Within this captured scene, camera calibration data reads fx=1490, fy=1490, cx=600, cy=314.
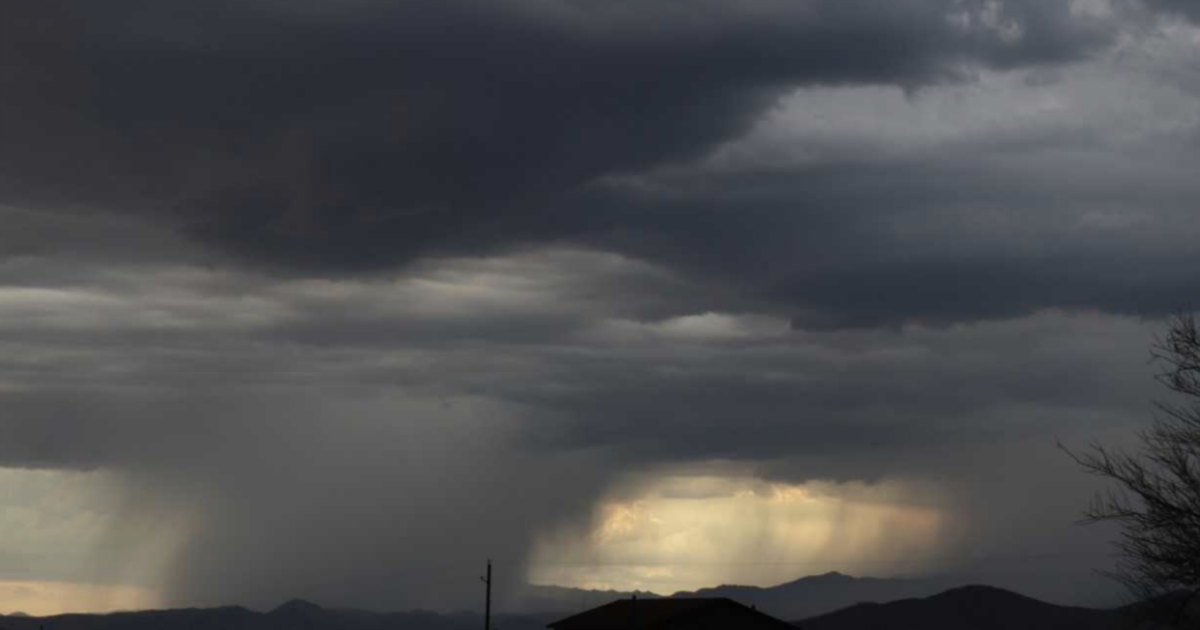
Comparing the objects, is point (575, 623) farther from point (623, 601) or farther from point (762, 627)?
point (762, 627)

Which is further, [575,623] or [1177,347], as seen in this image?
[575,623]

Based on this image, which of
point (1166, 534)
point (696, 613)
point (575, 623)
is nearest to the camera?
point (1166, 534)

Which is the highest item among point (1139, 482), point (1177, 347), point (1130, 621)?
point (1177, 347)

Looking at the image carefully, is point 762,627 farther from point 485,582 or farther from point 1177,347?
point 1177,347

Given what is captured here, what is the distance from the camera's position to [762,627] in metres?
79.0

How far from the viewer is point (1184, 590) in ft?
127

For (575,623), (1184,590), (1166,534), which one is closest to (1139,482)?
(1166,534)

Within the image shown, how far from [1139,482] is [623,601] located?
180 ft

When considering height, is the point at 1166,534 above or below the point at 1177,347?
below

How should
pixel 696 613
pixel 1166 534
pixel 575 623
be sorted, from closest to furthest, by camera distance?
pixel 1166 534 < pixel 696 613 < pixel 575 623

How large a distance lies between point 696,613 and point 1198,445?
44.5 metres

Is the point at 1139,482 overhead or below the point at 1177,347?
below

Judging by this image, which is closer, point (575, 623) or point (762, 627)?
point (762, 627)

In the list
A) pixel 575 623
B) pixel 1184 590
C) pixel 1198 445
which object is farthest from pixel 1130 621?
pixel 575 623
